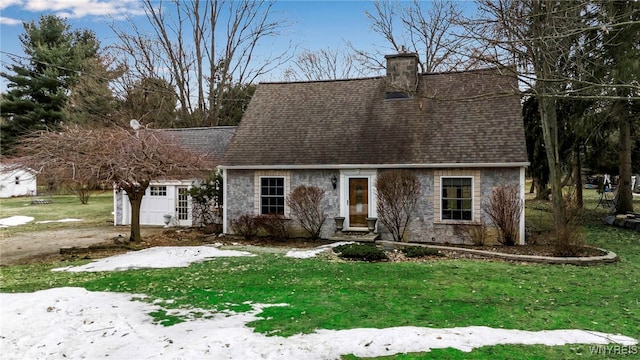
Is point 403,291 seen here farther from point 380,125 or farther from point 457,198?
point 380,125

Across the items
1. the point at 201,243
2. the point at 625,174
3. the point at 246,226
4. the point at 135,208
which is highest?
the point at 625,174


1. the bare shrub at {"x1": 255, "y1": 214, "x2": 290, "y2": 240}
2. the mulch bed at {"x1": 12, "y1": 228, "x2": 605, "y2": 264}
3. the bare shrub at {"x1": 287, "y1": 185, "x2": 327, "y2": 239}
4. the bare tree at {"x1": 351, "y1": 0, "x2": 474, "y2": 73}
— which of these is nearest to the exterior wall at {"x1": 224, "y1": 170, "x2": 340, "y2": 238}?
the bare shrub at {"x1": 287, "y1": 185, "x2": 327, "y2": 239}

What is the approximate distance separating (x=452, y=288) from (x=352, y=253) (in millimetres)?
3351

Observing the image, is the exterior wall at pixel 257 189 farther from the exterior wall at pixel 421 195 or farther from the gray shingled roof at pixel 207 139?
the gray shingled roof at pixel 207 139

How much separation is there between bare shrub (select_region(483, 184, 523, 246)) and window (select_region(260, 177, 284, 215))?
6.83 meters

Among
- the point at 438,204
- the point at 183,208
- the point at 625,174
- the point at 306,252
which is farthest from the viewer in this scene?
the point at 183,208

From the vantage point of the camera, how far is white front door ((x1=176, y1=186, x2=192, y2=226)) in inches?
703

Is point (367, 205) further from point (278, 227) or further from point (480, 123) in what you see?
point (480, 123)

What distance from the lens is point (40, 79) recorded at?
34.4 metres

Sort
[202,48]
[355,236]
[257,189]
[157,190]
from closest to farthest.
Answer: [355,236], [257,189], [157,190], [202,48]

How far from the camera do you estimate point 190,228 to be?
17109mm

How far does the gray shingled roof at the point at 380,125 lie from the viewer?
518 inches

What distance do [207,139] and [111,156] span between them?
28.1 ft

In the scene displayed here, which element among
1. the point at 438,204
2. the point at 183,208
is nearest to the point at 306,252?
the point at 438,204
